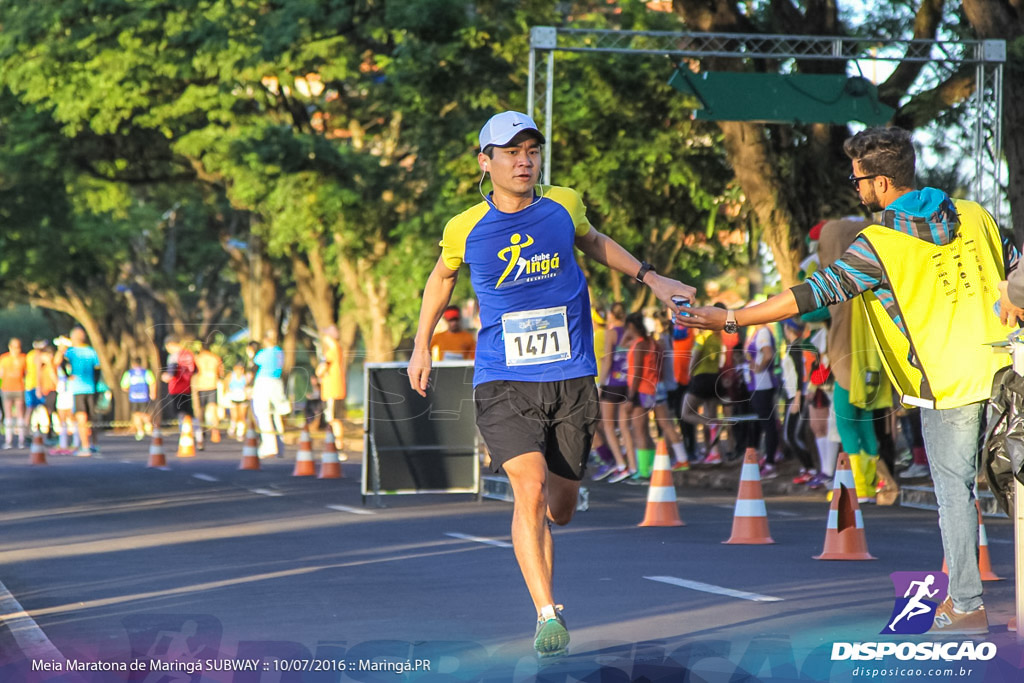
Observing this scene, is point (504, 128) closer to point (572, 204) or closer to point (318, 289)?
point (572, 204)

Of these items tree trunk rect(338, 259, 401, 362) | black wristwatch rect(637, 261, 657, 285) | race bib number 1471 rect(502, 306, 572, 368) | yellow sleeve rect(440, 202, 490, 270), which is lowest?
race bib number 1471 rect(502, 306, 572, 368)

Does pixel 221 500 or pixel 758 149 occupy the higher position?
pixel 758 149

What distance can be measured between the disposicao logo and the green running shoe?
1.32m

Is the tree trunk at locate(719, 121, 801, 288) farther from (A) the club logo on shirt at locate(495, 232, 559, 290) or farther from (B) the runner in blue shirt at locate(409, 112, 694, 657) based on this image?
(A) the club logo on shirt at locate(495, 232, 559, 290)

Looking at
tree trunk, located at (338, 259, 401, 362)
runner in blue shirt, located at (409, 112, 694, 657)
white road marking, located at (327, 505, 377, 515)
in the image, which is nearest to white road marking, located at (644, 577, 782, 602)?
runner in blue shirt, located at (409, 112, 694, 657)

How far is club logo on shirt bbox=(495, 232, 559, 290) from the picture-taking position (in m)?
6.70

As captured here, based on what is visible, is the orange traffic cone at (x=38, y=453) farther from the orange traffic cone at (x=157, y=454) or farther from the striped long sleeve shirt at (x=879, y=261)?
the striped long sleeve shirt at (x=879, y=261)

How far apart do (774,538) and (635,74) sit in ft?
41.6

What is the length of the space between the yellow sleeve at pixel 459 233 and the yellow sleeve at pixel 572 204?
268 mm

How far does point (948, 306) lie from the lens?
6.58 metres

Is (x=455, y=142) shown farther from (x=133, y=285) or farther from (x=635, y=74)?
(x=133, y=285)

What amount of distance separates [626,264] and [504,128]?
0.72 metres

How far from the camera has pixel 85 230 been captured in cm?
4134

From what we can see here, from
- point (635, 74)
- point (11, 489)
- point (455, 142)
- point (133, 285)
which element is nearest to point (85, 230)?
point (133, 285)
